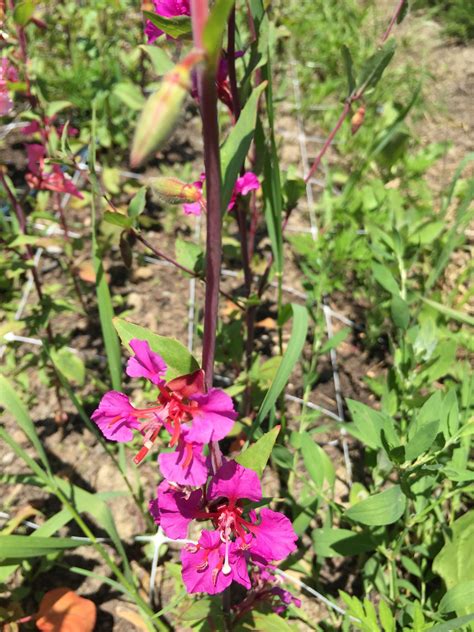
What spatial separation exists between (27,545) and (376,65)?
111cm

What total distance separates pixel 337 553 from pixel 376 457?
0.91 feet

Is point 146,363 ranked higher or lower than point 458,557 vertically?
higher

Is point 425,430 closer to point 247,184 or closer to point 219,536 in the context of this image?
point 219,536

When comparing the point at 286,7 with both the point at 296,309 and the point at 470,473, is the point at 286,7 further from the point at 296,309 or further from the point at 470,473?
the point at 470,473

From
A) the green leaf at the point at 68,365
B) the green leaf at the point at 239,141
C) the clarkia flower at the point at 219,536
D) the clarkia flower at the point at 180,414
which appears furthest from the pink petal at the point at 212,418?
the green leaf at the point at 68,365

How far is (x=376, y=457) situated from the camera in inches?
54.1

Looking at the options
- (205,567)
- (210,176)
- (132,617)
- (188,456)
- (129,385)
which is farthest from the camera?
(129,385)

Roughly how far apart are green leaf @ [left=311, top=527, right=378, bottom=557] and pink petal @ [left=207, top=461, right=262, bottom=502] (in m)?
0.46

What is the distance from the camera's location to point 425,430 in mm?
886

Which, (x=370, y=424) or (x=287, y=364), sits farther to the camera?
(x=370, y=424)

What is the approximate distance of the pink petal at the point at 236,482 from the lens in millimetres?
781

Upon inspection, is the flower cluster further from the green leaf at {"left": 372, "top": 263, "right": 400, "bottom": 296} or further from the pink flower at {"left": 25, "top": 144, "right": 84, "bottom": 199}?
the pink flower at {"left": 25, "top": 144, "right": 84, "bottom": 199}

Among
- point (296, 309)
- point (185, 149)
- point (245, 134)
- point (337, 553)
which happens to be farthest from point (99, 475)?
point (185, 149)

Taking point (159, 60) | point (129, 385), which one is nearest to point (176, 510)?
point (159, 60)
